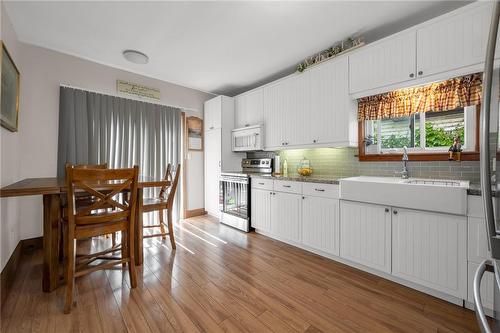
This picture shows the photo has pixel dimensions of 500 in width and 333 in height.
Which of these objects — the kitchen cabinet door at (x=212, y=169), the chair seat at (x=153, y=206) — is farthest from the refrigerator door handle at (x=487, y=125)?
the kitchen cabinet door at (x=212, y=169)

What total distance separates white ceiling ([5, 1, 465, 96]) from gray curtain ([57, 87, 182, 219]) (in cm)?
63

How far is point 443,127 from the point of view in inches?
85.7

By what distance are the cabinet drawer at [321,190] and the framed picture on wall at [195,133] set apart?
2.42 m

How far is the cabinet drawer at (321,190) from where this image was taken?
7.62 ft

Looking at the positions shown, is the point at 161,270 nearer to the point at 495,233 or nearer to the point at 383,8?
the point at 495,233

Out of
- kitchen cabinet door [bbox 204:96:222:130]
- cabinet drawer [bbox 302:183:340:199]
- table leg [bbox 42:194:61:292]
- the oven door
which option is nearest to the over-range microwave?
kitchen cabinet door [bbox 204:96:222:130]

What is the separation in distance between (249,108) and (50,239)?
3019 mm

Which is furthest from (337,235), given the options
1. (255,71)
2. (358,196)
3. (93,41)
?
(93,41)

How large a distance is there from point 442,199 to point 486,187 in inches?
46.6

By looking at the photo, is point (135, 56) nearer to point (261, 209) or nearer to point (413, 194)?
point (261, 209)

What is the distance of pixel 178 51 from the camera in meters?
2.85

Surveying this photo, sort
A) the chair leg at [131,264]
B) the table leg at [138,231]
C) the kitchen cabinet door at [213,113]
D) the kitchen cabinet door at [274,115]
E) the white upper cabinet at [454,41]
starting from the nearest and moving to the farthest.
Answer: the white upper cabinet at [454,41] → the chair leg at [131,264] → the table leg at [138,231] → the kitchen cabinet door at [274,115] → the kitchen cabinet door at [213,113]

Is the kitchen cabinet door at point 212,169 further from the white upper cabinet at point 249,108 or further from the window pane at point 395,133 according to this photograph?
the window pane at point 395,133

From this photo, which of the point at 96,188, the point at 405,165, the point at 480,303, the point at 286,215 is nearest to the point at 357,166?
the point at 405,165
